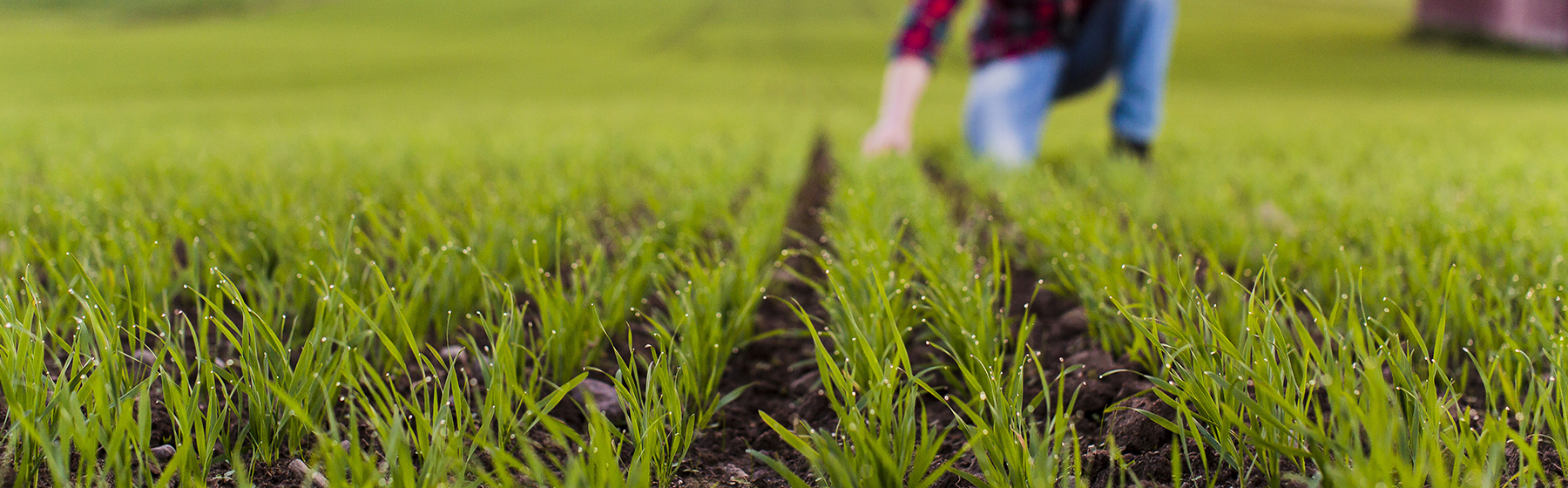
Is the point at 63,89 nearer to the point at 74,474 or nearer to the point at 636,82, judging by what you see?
the point at 636,82

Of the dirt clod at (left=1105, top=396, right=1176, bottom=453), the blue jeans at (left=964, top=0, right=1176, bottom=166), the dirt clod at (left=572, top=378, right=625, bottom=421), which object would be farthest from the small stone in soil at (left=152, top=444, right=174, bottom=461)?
the blue jeans at (left=964, top=0, right=1176, bottom=166)

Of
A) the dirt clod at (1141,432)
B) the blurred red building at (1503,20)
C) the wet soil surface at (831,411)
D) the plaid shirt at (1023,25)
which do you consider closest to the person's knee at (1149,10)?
the plaid shirt at (1023,25)

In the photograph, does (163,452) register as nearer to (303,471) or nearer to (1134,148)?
(303,471)

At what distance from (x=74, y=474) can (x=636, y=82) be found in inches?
688

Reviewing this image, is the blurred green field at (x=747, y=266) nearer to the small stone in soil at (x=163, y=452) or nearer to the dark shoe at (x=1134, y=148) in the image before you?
the small stone in soil at (x=163, y=452)

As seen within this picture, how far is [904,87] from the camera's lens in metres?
4.03

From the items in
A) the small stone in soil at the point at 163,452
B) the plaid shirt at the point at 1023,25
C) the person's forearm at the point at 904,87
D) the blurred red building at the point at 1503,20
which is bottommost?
the blurred red building at the point at 1503,20

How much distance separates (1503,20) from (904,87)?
31.9m

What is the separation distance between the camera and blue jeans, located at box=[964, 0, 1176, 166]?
14.5ft

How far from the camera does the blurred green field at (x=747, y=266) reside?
3.30ft

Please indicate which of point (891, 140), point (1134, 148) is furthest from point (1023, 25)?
point (891, 140)

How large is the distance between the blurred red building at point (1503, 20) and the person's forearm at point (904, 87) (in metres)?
28.8

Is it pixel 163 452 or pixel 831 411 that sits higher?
pixel 163 452

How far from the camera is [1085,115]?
11.6 metres
